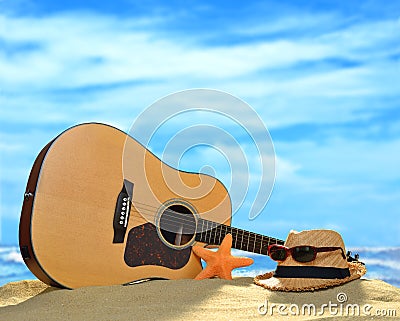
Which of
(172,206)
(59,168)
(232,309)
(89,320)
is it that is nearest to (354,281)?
(232,309)

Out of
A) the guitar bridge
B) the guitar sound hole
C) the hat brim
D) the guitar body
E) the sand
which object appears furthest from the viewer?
the guitar sound hole

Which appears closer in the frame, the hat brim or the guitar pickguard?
the hat brim

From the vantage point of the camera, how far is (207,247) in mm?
3682

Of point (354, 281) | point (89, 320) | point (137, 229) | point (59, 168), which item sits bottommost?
point (89, 320)

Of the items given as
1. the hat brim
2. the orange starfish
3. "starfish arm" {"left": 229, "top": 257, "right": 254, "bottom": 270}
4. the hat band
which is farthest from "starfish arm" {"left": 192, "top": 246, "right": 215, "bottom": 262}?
the hat band

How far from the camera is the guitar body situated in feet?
10.3

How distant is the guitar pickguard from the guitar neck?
0.19 meters

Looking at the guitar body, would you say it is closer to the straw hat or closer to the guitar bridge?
the guitar bridge

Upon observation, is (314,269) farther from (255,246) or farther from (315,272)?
(255,246)

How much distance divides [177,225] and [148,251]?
238mm

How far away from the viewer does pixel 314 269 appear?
10.2 feet

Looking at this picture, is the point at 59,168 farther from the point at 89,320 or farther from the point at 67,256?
the point at 89,320

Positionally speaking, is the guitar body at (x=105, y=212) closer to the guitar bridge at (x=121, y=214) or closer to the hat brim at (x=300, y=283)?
the guitar bridge at (x=121, y=214)

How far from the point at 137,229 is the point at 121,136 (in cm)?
55
